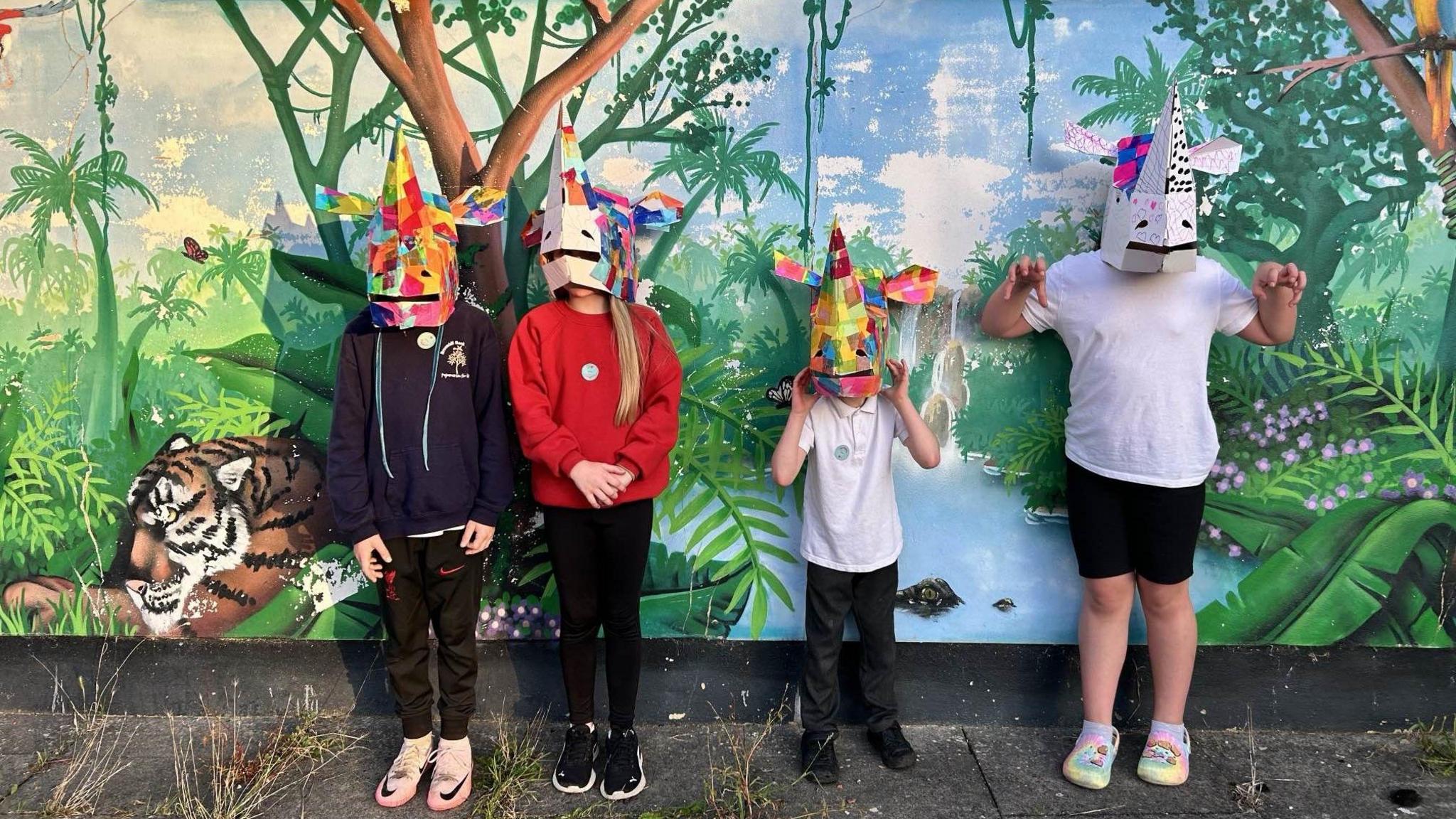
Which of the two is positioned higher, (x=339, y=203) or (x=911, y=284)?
(x=339, y=203)

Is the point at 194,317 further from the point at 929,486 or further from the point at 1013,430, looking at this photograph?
the point at 1013,430

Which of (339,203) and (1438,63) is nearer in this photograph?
(339,203)

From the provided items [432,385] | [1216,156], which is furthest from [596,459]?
[1216,156]

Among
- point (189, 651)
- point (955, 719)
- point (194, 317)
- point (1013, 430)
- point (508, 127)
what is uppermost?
point (508, 127)

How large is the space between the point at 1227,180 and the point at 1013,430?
3.86ft

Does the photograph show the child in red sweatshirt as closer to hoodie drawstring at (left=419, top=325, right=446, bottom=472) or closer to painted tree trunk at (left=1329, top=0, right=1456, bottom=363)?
hoodie drawstring at (left=419, top=325, right=446, bottom=472)

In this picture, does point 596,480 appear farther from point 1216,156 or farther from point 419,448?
point 1216,156

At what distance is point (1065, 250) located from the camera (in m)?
3.27

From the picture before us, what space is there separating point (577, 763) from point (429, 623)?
0.70 metres

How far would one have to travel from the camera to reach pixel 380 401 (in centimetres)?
283

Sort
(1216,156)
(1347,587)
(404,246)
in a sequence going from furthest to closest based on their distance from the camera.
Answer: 1. (1347,587)
2. (1216,156)
3. (404,246)

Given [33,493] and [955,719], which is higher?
[33,493]

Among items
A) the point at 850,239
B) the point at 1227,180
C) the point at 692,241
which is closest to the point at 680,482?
the point at 692,241

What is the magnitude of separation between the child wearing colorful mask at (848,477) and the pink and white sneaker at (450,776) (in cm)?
115
